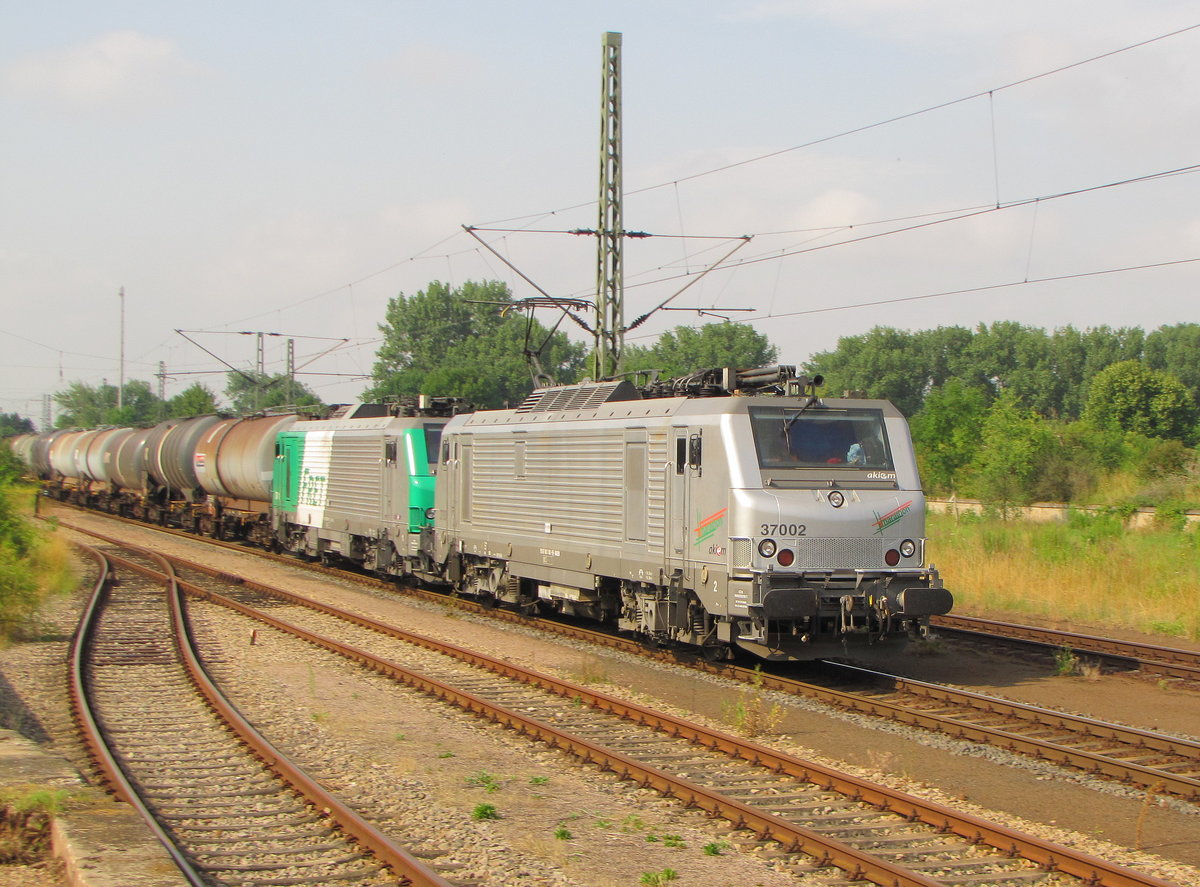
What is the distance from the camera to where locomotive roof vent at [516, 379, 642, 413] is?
15.8 metres

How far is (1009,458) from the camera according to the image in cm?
3666

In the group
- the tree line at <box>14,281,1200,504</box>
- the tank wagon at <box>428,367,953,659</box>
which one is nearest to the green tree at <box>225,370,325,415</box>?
the tree line at <box>14,281,1200,504</box>

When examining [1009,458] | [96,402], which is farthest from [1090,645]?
[96,402]

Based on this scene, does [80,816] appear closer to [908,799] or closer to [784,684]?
[908,799]

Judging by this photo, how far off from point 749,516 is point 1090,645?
19.5 feet

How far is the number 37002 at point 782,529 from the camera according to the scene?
12031mm

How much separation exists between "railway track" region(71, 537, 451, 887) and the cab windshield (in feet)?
19.0

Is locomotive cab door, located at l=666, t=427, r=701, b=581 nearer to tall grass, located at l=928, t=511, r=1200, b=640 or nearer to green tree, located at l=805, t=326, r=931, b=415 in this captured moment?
tall grass, located at l=928, t=511, r=1200, b=640

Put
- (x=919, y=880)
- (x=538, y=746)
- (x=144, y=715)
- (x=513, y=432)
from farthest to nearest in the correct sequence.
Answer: (x=513, y=432), (x=144, y=715), (x=538, y=746), (x=919, y=880)

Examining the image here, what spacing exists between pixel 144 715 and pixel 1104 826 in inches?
334

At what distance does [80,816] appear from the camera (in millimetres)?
7145

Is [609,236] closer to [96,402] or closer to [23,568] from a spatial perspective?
[23,568]

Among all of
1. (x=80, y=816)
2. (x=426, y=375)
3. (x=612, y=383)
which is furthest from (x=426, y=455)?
(x=426, y=375)

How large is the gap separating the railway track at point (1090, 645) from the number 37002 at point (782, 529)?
13.3ft
